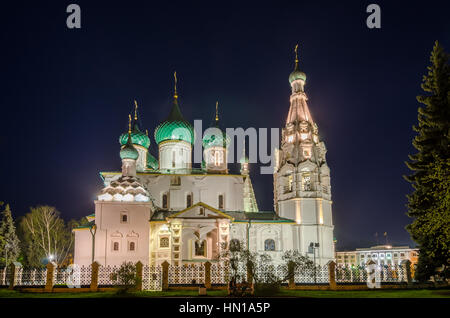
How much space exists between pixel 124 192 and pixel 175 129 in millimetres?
8121

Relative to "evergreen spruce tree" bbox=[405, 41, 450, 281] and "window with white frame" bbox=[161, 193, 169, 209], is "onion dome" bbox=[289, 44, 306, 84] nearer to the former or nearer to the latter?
"window with white frame" bbox=[161, 193, 169, 209]

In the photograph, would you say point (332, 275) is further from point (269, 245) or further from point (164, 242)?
point (164, 242)

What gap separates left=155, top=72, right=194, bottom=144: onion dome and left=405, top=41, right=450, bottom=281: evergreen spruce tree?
21.9 meters

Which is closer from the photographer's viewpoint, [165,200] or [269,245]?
[269,245]

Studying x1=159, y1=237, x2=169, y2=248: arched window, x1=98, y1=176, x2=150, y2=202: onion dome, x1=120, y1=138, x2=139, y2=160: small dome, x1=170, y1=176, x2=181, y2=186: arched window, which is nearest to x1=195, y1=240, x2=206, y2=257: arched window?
x1=159, y1=237, x2=169, y2=248: arched window

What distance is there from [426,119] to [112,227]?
21.7m

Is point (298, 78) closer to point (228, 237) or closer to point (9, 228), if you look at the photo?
point (228, 237)

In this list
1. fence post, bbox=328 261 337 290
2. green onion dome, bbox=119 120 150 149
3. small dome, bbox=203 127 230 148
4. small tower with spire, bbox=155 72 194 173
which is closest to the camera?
fence post, bbox=328 261 337 290

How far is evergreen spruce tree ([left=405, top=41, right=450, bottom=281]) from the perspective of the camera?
16375 mm

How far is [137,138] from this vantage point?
126ft

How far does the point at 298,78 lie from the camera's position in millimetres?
37719

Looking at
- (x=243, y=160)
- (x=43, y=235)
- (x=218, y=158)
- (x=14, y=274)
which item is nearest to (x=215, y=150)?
(x=218, y=158)

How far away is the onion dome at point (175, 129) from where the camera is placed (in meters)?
36.8
